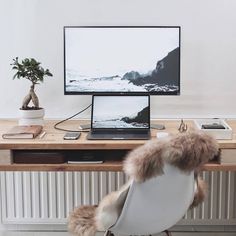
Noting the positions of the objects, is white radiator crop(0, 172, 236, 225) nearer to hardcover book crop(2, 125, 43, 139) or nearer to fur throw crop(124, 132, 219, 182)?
hardcover book crop(2, 125, 43, 139)

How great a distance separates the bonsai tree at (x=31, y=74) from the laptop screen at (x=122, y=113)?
1.16 ft

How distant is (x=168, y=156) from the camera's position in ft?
5.81

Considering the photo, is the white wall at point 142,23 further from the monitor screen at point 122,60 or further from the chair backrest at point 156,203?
the chair backrest at point 156,203

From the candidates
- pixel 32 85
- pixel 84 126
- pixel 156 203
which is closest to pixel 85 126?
pixel 84 126

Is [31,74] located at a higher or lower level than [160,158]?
higher

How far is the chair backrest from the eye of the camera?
184cm

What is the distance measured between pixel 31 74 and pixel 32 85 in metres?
0.08

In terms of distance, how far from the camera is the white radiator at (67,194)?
2.89m

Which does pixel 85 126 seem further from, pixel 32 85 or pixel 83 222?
pixel 83 222

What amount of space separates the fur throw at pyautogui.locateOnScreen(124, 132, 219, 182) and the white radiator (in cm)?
109

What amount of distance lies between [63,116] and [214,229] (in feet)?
3.95

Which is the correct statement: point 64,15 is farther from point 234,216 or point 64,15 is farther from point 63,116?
point 234,216

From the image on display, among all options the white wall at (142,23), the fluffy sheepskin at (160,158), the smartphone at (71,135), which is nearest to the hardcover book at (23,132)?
the smartphone at (71,135)

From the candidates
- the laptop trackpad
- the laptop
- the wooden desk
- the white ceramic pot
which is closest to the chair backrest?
the wooden desk
